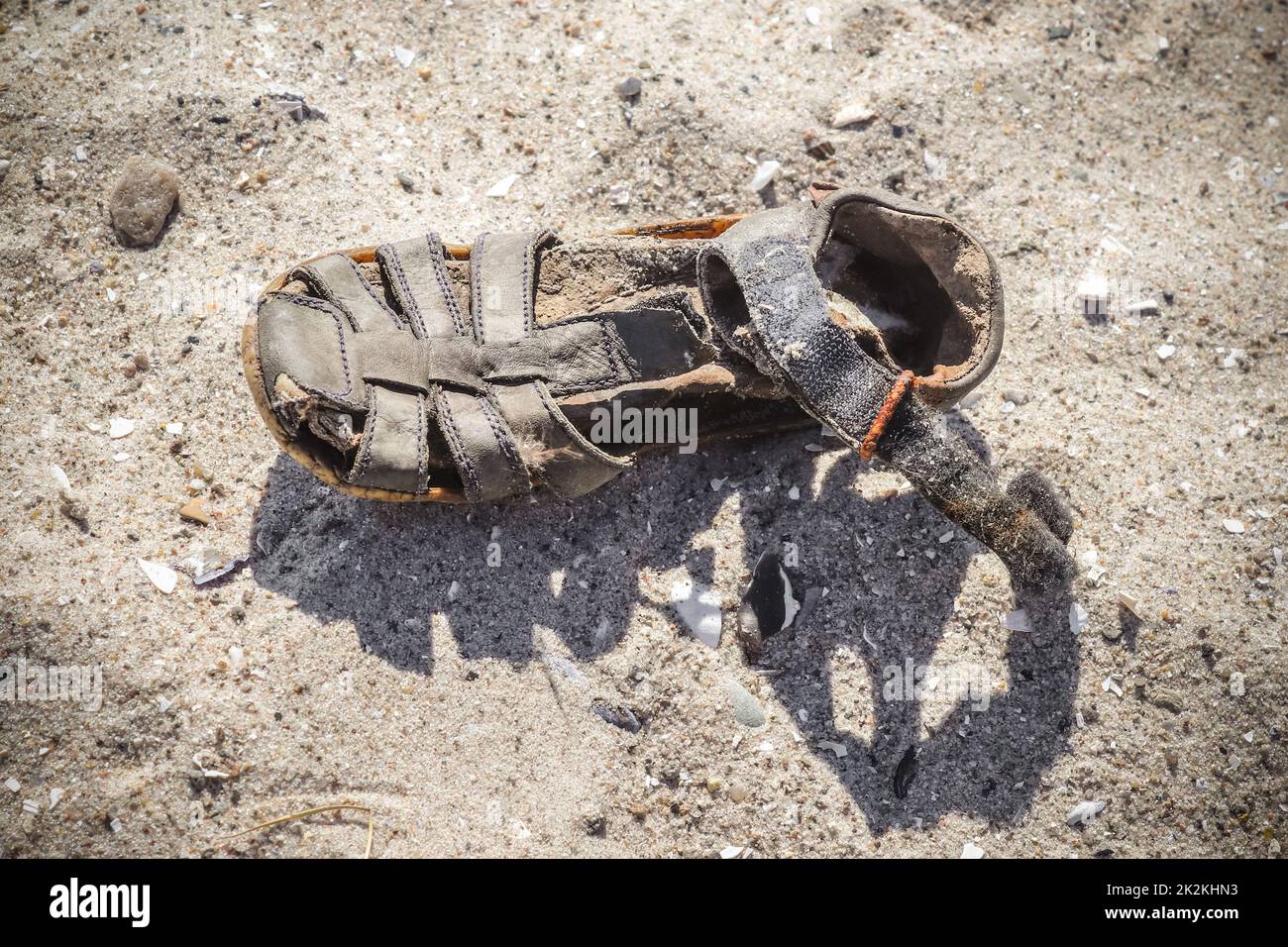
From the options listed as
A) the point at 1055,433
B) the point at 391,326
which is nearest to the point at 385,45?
the point at 391,326

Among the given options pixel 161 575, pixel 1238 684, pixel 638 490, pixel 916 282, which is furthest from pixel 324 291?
pixel 1238 684

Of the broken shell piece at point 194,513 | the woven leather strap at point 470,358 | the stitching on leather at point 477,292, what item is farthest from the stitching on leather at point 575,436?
the broken shell piece at point 194,513

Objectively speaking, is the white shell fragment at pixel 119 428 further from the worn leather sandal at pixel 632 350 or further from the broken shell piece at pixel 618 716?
the broken shell piece at pixel 618 716

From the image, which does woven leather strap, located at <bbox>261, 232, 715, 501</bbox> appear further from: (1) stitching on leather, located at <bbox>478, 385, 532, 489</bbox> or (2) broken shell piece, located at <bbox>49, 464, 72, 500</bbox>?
(2) broken shell piece, located at <bbox>49, 464, 72, 500</bbox>

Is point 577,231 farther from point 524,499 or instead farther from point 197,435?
point 197,435

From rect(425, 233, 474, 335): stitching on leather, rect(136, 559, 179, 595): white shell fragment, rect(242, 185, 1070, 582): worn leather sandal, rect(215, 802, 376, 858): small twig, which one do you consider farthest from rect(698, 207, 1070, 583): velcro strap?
rect(136, 559, 179, 595): white shell fragment
